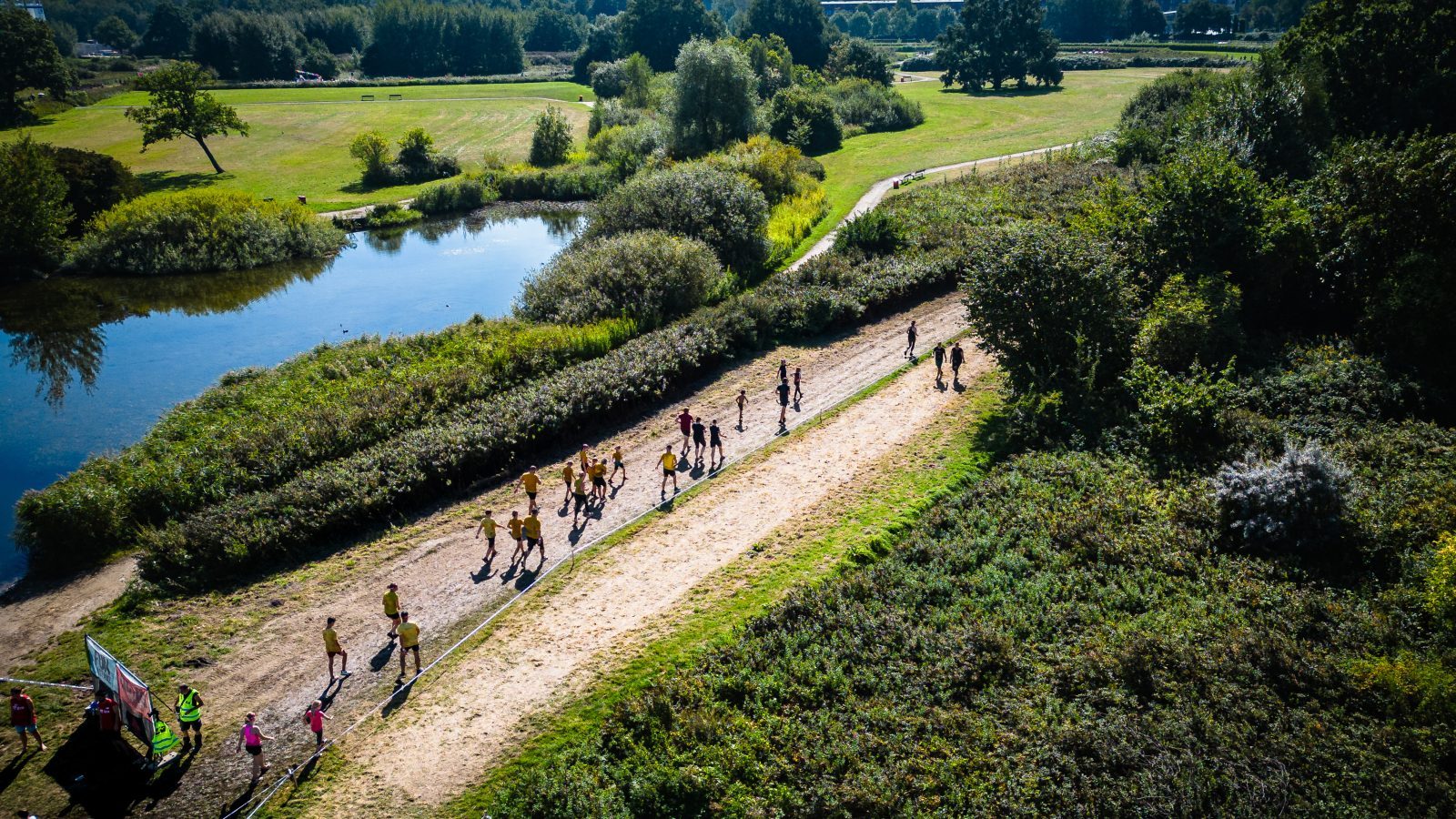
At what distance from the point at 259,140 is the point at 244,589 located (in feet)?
237

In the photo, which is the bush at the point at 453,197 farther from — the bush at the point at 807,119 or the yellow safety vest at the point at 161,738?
the yellow safety vest at the point at 161,738

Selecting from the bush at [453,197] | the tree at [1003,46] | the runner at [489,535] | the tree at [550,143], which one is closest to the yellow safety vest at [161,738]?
the runner at [489,535]

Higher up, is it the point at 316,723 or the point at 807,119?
the point at 807,119

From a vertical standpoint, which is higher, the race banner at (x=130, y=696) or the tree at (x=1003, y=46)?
the tree at (x=1003, y=46)

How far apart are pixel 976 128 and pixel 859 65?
2362 centimetres

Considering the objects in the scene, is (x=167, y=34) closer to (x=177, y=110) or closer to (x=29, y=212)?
(x=177, y=110)

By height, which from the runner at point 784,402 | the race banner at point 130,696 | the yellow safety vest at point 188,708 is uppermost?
the runner at point 784,402

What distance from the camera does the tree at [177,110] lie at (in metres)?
64.3

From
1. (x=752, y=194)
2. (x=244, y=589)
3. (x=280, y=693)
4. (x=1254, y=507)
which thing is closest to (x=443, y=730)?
(x=280, y=693)

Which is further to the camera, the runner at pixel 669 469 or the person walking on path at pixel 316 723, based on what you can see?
the runner at pixel 669 469

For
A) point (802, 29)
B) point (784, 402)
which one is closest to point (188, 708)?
point (784, 402)

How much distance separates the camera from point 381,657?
17219 millimetres

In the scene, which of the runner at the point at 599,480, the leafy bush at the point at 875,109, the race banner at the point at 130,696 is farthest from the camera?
the leafy bush at the point at 875,109

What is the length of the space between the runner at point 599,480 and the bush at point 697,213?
20364 millimetres
